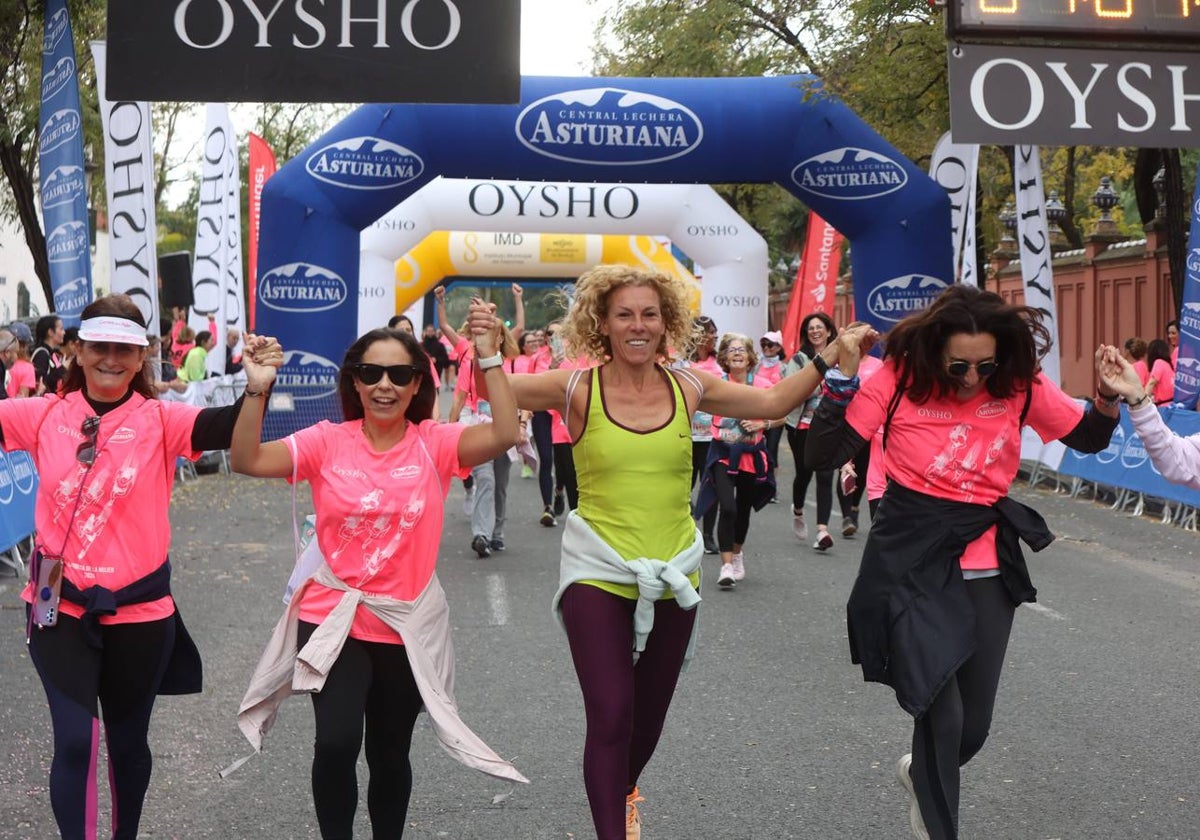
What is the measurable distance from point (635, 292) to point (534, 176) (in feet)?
37.4

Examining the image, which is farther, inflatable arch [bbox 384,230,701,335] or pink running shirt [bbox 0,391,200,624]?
inflatable arch [bbox 384,230,701,335]

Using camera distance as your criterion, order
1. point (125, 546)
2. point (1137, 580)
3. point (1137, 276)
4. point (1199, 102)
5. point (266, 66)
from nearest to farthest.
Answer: point (125, 546), point (266, 66), point (1199, 102), point (1137, 580), point (1137, 276)

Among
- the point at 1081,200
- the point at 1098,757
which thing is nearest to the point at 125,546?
the point at 1098,757

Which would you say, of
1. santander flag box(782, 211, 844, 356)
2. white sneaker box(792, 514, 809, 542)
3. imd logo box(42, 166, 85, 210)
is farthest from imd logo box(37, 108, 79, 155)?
santander flag box(782, 211, 844, 356)

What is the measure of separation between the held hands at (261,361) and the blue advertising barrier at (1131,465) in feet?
33.3

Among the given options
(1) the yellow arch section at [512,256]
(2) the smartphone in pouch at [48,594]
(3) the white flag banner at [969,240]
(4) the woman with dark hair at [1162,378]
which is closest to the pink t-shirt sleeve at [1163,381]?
(4) the woman with dark hair at [1162,378]

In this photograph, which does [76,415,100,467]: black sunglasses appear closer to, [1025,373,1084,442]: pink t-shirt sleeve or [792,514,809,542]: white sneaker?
[1025,373,1084,442]: pink t-shirt sleeve

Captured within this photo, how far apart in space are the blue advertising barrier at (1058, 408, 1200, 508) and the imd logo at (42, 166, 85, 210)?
8325mm

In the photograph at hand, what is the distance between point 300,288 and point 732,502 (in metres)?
7.96

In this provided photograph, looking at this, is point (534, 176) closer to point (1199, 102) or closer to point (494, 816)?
point (1199, 102)

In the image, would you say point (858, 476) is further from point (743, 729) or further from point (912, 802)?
point (912, 802)

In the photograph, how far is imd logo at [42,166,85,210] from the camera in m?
11.0

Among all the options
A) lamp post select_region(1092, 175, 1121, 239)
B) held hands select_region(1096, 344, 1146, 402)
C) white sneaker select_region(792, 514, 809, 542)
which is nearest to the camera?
held hands select_region(1096, 344, 1146, 402)

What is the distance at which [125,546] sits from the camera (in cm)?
417
